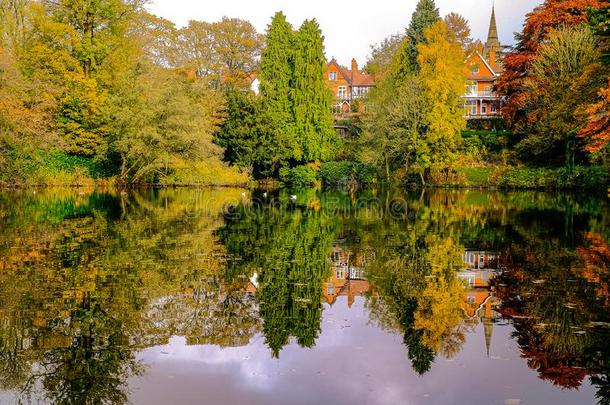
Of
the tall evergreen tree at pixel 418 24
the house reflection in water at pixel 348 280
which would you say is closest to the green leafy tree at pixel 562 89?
the tall evergreen tree at pixel 418 24

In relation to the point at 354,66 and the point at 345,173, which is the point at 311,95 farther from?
the point at 354,66

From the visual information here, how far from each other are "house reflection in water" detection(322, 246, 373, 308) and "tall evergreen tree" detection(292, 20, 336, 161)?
40.1 metres

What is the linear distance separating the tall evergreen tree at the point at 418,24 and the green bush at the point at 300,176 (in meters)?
13.2

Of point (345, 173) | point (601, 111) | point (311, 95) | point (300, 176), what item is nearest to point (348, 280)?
point (601, 111)

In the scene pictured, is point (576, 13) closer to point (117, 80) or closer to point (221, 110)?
point (221, 110)

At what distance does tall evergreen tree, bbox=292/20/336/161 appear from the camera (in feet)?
169

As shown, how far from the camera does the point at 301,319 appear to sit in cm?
739

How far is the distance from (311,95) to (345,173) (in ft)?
25.6

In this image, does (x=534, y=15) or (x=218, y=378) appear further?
(x=534, y=15)

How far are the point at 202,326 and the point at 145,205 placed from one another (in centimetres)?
1827

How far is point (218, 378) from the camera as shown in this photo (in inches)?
217

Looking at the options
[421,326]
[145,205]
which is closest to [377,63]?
[145,205]

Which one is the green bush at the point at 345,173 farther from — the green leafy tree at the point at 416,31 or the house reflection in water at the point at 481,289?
the house reflection in water at the point at 481,289

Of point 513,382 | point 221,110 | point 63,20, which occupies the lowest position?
point 513,382
